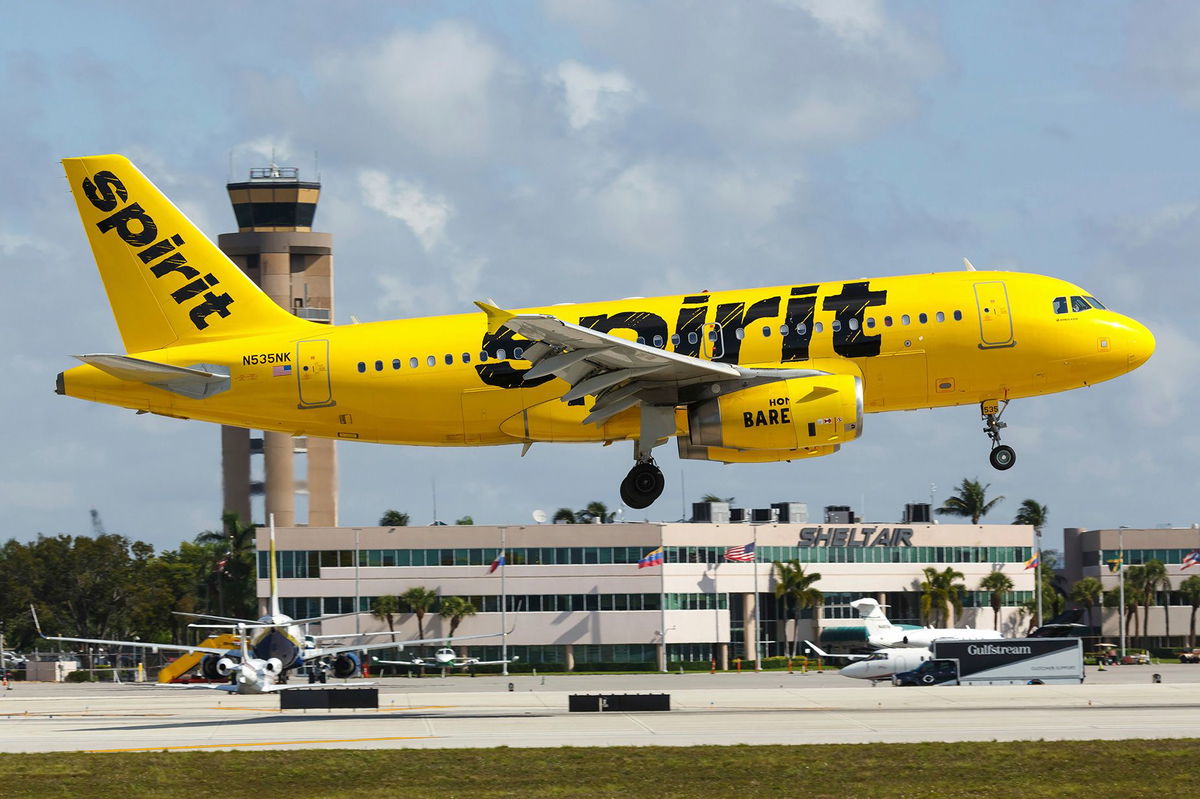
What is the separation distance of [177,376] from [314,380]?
3.98 m

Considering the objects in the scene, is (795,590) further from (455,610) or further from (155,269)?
(155,269)

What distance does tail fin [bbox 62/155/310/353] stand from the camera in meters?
49.2

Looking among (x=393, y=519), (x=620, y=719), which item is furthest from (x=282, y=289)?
(x=620, y=719)

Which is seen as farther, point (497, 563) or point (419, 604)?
point (419, 604)

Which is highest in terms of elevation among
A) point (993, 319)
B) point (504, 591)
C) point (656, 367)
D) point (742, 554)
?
point (993, 319)

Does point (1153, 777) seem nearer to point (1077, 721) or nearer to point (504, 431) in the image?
point (1077, 721)

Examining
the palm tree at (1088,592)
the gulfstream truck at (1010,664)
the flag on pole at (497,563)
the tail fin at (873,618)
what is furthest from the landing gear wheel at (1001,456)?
the palm tree at (1088,592)

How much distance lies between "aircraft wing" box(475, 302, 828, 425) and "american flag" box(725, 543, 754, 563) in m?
92.4

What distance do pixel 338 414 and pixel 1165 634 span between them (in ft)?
456

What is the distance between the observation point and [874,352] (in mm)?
44500

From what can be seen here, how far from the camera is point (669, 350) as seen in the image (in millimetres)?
44906

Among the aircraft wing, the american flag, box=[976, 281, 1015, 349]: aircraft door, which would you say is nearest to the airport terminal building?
the american flag

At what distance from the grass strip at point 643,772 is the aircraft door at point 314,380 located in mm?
9923

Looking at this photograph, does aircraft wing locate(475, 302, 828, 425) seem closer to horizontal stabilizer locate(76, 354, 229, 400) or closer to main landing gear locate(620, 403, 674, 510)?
main landing gear locate(620, 403, 674, 510)
